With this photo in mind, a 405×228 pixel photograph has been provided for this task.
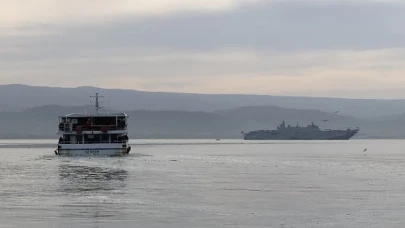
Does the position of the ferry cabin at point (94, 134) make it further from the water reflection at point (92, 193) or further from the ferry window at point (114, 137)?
the water reflection at point (92, 193)

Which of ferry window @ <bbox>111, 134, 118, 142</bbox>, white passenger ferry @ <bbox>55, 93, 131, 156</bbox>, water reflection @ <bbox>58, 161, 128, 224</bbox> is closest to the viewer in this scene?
water reflection @ <bbox>58, 161, 128, 224</bbox>

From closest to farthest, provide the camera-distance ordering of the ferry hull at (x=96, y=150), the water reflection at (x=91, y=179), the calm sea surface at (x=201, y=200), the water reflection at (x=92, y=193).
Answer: the calm sea surface at (x=201, y=200) < the water reflection at (x=92, y=193) < the water reflection at (x=91, y=179) < the ferry hull at (x=96, y=150)

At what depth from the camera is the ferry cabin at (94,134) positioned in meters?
118

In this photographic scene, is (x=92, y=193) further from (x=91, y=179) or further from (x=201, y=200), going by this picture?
(x=91, y=179)

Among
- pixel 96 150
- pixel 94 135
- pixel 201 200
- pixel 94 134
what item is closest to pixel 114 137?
pixel 94 135

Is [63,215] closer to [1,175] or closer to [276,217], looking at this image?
[276,217]

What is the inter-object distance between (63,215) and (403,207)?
17987 millimetres

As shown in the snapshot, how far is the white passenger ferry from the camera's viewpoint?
11750cm

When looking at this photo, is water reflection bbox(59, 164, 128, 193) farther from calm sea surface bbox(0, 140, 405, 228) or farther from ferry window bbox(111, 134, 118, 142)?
ferry window bbox(111, 134, 118, 142)

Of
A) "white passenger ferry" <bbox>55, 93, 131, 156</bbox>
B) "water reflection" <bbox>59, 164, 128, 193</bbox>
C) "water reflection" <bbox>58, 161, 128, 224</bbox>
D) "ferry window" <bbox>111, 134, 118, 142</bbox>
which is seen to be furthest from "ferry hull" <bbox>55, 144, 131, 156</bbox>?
"water reflection" <bbox>58, 161, 128, 224</bbox>

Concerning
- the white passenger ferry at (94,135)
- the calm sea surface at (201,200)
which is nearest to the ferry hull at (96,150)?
the white passenger ferry at (94,135)

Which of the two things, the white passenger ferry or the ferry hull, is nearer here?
the ferry hull

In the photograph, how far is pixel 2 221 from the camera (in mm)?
36344


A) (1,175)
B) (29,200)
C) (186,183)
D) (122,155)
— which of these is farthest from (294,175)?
(122,155)
